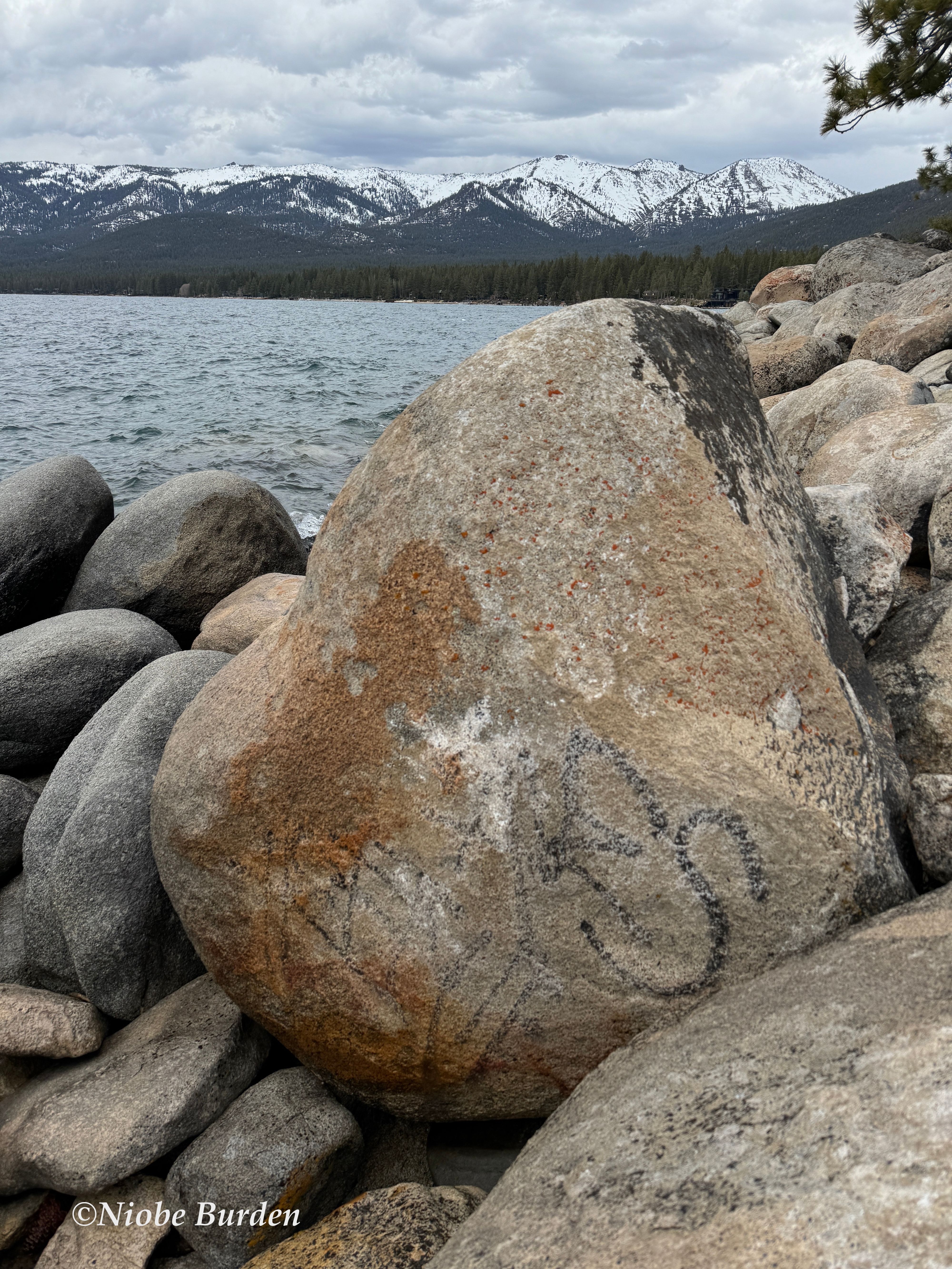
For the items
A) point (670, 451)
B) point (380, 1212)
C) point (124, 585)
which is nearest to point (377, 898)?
point (380, 1212)

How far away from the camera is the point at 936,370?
10.1m

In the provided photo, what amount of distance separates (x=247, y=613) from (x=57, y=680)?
4.11 ft

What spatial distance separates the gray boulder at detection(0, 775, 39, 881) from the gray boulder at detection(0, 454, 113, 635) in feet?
8.63

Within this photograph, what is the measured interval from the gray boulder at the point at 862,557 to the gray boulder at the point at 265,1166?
9.53ft

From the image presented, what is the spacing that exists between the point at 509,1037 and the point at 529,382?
2.20 meters

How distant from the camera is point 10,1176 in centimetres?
326

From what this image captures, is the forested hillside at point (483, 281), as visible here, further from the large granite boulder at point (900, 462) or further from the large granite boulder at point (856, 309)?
the large granite boulder at point (900, 462)

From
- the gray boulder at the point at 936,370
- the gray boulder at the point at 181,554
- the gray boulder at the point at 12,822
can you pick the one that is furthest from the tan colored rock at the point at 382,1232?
the gray boulder at the point at 936,370

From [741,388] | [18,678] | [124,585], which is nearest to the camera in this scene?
[741,388]

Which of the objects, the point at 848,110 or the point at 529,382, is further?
the point at 848,110

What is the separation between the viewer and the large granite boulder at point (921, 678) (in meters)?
3.53

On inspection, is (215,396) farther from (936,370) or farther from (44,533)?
(936,370)

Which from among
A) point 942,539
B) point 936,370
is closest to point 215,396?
point 936,370

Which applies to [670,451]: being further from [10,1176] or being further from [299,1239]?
[10,1176]
